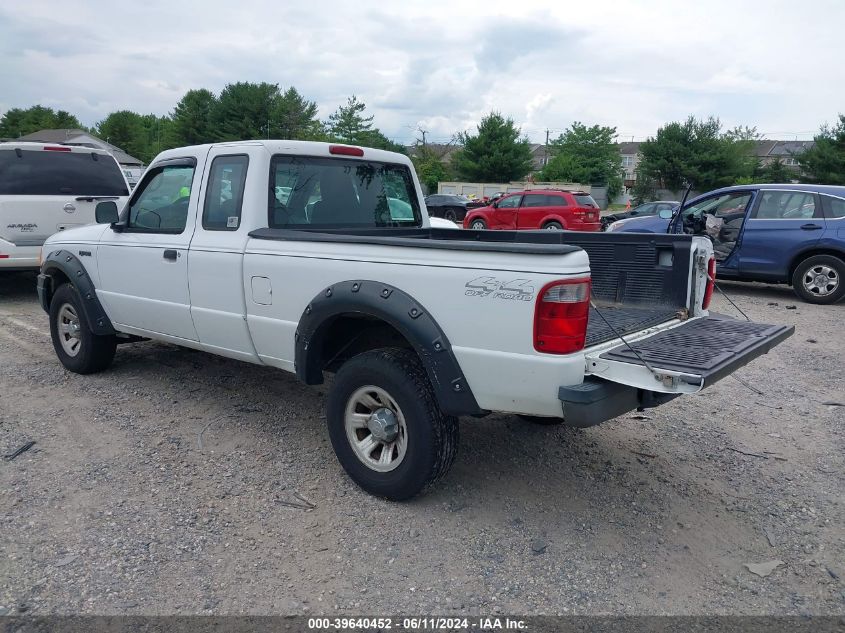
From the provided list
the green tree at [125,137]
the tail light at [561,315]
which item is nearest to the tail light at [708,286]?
the tail light at [561,315]

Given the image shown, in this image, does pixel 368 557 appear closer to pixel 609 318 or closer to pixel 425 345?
pixel 425 345

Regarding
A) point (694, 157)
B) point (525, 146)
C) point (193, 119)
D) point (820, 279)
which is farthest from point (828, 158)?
point (193, 119)

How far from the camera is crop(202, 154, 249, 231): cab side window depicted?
4266mm

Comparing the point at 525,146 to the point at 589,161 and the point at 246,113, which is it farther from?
the point at 246,113

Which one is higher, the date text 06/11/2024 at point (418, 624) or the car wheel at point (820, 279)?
the car wheel at point (820, 279)

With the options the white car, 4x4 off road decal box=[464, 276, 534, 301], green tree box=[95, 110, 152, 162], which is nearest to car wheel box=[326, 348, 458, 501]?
4x4 off road decal box=[464, 276, 534, 301]

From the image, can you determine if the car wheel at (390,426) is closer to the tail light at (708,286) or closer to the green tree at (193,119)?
the tail light at (708,286)

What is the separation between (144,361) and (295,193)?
287 centimetres

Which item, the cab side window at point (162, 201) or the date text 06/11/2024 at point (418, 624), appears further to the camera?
the cab side window at point (162, 201)

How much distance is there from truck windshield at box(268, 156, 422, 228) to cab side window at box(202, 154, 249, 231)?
209 millimetres

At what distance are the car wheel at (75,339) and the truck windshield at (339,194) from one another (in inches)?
89.3

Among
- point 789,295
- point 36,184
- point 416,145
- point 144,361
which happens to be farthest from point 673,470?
point 416,145

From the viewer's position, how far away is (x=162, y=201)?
4953 mm

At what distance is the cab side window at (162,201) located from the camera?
471 cm
